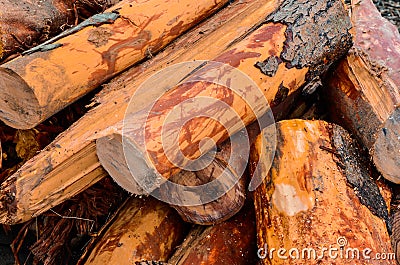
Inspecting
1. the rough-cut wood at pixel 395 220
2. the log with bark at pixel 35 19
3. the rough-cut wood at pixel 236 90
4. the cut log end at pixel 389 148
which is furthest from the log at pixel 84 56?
the rough-cut wood at pixel 395 220

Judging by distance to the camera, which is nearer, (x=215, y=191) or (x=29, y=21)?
(x=215, y=191)

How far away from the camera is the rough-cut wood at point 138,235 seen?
2.18 m

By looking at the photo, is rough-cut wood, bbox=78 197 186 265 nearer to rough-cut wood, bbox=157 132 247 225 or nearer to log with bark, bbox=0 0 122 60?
rough-cut wood, bbox=157 132 247 225

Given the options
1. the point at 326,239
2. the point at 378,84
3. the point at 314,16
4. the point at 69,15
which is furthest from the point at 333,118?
the point at 69,15

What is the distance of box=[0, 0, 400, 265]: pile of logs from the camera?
1.97 meters

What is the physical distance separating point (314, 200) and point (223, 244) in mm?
443

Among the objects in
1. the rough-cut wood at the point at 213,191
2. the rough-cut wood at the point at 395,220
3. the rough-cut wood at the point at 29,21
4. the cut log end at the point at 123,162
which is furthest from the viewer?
the rough-cut wood at the point at 29,21

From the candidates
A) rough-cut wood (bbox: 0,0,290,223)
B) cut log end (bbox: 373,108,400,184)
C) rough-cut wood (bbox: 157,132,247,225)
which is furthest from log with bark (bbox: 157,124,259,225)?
cut log end (bbox: 373,108,400,184)

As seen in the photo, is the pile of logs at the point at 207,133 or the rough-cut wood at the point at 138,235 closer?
the pile of logs at the point at 207,133

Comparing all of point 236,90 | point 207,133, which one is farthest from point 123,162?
point 236,90

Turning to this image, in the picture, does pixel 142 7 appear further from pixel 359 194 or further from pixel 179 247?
pixel 359 194

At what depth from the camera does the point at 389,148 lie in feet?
7.13

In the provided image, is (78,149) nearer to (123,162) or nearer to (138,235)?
(123,162)

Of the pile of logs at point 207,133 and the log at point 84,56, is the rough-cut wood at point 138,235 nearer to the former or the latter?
the pile of logs at point 207,133
